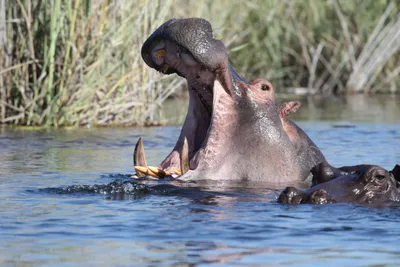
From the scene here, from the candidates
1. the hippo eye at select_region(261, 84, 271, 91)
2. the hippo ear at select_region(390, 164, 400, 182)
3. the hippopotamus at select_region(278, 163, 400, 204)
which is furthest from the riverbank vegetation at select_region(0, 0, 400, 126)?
the hippopotamus at select_region(278, 163, 400, 204)

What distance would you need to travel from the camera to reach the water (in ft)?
14.0

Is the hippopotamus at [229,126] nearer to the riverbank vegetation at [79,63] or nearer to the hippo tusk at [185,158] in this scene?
the hippo tusk at [185,158]

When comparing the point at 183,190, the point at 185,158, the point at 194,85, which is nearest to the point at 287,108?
the point at 194,85

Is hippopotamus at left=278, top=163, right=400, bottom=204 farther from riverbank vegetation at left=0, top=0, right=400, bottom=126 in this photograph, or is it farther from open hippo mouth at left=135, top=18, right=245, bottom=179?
riverbank vegetation at left=0, top=0, right=400, bottom=126

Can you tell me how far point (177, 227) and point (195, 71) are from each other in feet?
4.34

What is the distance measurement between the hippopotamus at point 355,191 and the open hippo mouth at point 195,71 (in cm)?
76

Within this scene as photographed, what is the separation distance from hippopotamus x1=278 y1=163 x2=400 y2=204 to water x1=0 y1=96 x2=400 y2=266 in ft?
0.24

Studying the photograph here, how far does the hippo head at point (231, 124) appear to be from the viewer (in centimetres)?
590

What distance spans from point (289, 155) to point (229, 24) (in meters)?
10.5

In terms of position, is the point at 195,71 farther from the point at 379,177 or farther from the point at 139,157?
the point at 379,177

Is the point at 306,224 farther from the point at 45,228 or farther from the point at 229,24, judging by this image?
the point at 229,24

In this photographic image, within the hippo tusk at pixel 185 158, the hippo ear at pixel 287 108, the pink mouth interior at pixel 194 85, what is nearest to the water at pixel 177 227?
the hippo tusk at pixel 185 158

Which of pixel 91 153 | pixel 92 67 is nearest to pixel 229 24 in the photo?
pixel 92 67

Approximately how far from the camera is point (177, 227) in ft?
16.0
